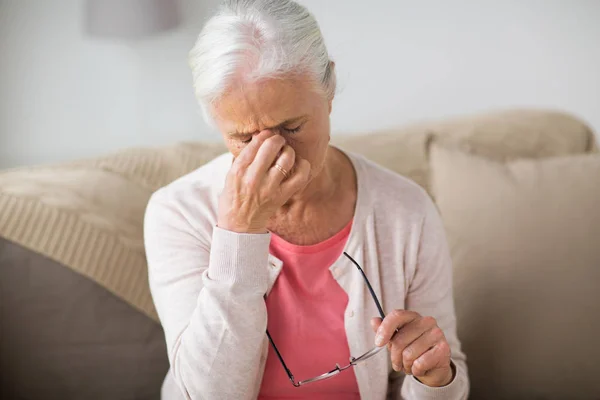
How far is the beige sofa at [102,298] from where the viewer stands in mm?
1417

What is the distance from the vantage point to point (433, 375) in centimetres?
118

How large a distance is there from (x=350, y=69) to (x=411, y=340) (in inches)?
46.0

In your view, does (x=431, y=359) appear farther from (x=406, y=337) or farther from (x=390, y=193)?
(x=390, y=193)

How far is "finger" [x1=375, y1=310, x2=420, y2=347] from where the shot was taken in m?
1.05

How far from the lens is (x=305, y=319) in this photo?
1262 millimetres

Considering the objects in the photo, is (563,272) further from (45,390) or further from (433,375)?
(45,390)

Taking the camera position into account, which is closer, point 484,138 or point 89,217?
point 89,217

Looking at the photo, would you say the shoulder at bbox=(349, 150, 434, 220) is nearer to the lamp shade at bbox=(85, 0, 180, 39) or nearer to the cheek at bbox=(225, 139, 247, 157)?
the cheek at bbox=(225, 139, 247, 157)

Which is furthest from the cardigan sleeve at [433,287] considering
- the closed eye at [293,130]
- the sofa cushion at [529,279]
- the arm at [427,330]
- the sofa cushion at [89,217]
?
the sofa cushion at [89,217]

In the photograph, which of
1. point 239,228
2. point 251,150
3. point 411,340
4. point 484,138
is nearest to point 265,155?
point 251,150

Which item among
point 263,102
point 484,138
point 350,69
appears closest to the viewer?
point 263,102

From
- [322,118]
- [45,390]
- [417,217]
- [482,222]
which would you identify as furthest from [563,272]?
[45,390]

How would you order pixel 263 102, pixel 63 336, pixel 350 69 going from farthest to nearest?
pixel 350 69 < pixel 63 336 < pixel 263 102

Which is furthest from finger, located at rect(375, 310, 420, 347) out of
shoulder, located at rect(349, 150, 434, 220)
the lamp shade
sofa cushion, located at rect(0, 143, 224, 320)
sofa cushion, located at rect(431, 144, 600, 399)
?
the lamp shade
